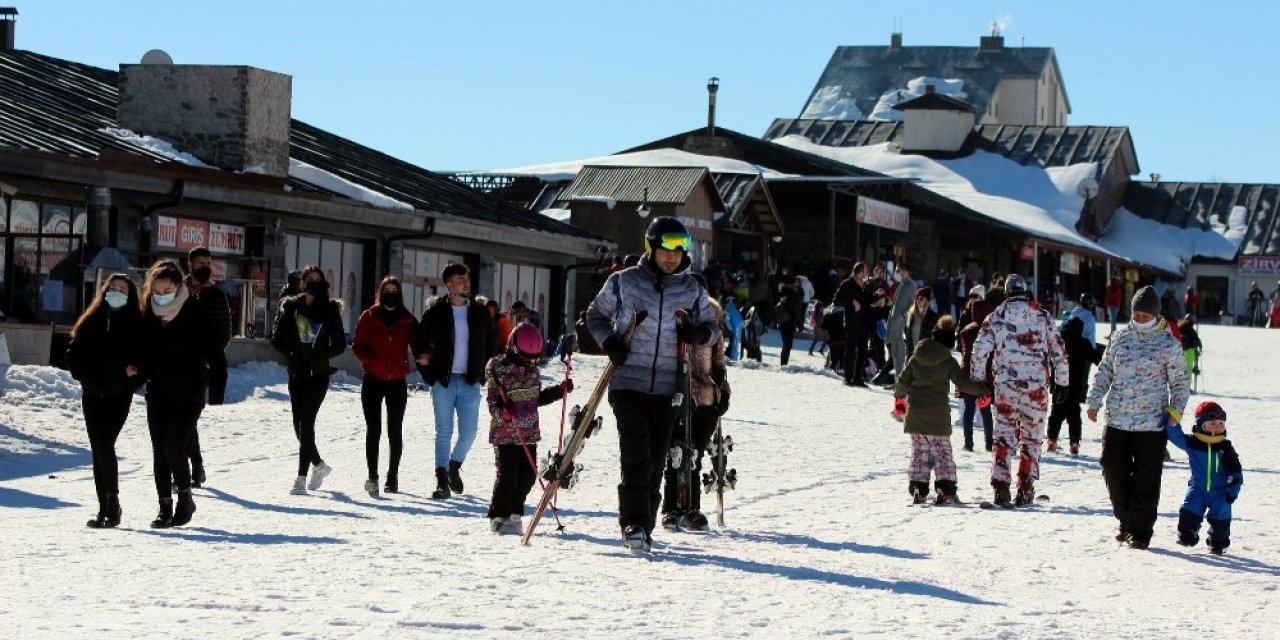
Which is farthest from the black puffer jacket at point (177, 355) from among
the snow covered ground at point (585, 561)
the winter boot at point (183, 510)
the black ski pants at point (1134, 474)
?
the black ski pants at point (1134, 474)

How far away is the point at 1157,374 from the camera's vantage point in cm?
1074

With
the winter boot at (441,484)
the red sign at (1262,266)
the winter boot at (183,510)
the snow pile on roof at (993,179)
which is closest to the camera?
the winter boot at (183,510)

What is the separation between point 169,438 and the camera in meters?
10.5

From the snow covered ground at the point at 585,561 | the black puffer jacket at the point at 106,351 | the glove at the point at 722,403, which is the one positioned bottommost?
the snow covered ground at the point at 585,561

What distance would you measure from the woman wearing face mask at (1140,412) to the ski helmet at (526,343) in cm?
290

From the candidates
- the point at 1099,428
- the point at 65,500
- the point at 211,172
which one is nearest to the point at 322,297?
the point at 65,500

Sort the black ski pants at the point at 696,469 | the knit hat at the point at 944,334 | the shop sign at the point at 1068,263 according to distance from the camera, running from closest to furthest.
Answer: the black ski pants at the point at 696,469, the knit hat at the point at 944,334, the shop sign at the point at 1068,263

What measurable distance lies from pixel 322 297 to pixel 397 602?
5.20 meters

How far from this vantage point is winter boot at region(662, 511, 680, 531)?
35.7 ft

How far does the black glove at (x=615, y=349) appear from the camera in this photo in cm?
944

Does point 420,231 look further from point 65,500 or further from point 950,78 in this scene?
point 950,78

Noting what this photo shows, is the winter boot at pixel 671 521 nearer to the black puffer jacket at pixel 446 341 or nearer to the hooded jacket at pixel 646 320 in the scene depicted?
the hooded jacket at pixel 646 320

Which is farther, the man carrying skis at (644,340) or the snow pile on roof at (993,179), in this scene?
the snow pile on roof at (993,179)

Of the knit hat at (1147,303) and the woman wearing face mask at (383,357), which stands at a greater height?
the knit hat at (1147,303)
